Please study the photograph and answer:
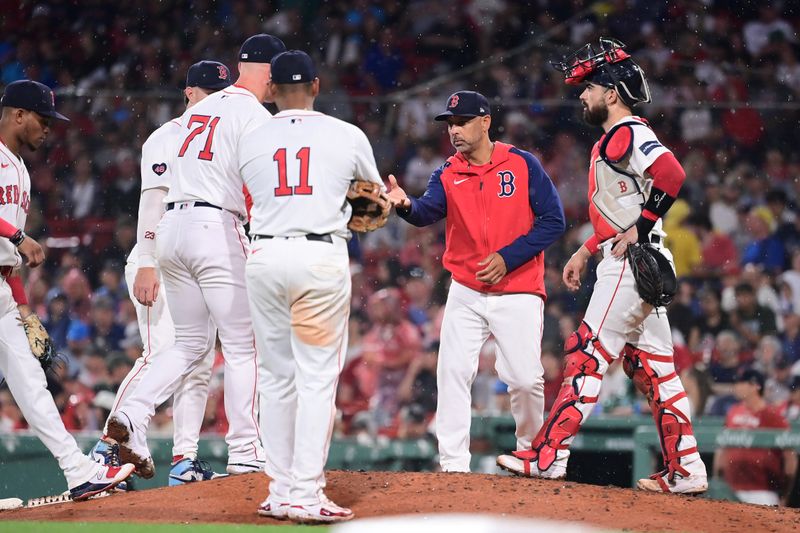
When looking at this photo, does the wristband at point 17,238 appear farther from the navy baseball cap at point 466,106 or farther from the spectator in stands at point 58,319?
the spectator in stands at point 58,319

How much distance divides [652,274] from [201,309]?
2.41 m

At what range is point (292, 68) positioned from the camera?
16.8ft

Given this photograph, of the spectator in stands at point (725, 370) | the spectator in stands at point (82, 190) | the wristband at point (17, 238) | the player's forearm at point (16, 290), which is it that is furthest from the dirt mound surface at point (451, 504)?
the spectator in stands at point (82, 190)

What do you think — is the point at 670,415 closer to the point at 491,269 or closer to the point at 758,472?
the point at 491,269

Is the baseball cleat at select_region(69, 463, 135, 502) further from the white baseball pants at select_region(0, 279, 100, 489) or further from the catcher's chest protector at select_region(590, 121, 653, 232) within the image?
the catcher's chest protector at select_region(590, 121, 653, 232)

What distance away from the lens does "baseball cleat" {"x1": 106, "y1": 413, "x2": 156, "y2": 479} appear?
568 centimetres

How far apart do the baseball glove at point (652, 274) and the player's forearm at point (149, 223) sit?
2625 millimetres

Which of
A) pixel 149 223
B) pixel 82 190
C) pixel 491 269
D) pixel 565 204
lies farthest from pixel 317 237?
pixel 82 190

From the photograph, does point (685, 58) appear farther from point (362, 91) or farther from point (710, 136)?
point (362, 91)

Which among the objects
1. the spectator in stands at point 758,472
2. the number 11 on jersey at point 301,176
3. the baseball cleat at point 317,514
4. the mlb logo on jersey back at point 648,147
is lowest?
the spectator in stands at point 758,472

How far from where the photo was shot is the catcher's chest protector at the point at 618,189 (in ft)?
19.5

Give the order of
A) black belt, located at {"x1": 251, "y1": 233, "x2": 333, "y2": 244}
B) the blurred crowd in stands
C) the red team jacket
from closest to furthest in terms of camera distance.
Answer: black belt, located at {"x1": 251, "y1": 233, "x2": 333, "y2": 244} → the red team jacket → the blurred crowd in stands

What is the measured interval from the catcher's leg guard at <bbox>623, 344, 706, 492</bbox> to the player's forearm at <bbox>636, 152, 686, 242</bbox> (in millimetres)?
846

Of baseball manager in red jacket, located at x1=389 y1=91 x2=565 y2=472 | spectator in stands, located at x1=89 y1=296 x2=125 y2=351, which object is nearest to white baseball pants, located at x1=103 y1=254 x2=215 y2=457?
baseball manager in red jacket, located at x1=389 y1=91 x2=565 y2=472
